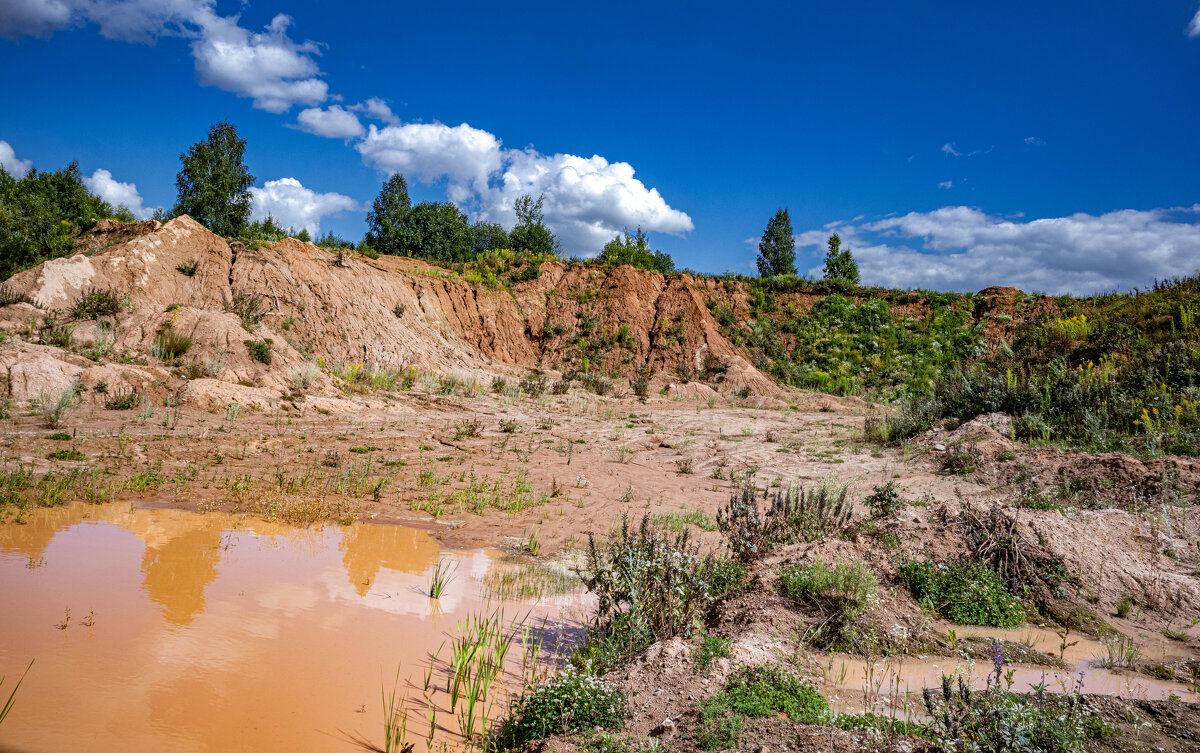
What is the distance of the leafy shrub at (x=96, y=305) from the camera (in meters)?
16.2

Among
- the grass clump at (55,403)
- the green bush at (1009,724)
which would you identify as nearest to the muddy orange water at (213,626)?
the green bush at (1009,724)

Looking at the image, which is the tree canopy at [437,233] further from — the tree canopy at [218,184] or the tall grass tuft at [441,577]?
the tall grass tuft at [441,577]

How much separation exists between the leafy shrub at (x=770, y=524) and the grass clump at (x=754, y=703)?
2.05m

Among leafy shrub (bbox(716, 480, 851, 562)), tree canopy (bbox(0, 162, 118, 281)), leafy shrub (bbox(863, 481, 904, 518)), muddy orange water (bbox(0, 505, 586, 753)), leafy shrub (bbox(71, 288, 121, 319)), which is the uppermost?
tree canopy (bbox(0, 162, 118, 281))

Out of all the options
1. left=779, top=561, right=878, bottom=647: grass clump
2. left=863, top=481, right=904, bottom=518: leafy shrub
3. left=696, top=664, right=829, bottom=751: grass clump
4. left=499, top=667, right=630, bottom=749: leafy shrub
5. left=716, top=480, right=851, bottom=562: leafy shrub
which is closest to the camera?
left=696, top=664, right=829, bottom=751: grass clump

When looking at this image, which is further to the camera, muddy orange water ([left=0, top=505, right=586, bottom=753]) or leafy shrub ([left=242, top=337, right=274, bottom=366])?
leafy shrub ([left=242, top=337, right=274, bottom=366])

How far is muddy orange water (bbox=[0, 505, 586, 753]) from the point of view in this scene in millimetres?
3676

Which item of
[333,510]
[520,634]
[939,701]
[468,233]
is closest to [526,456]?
[333,510]

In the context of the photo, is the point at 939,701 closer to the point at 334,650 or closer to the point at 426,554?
the point at 334,650

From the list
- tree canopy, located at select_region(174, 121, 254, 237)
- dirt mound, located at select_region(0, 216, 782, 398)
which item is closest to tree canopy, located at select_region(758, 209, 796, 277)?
dirt mound, located at select_region(0, 216, 782, 398)

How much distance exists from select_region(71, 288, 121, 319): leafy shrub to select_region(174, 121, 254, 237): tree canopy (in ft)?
36.2

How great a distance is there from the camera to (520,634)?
5266 mm

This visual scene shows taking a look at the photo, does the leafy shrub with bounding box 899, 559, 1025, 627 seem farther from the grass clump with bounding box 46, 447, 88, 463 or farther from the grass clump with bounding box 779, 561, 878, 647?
the grass clump with bounding box 46, 447, 88, 463

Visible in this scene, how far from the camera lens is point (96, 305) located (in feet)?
54.1
